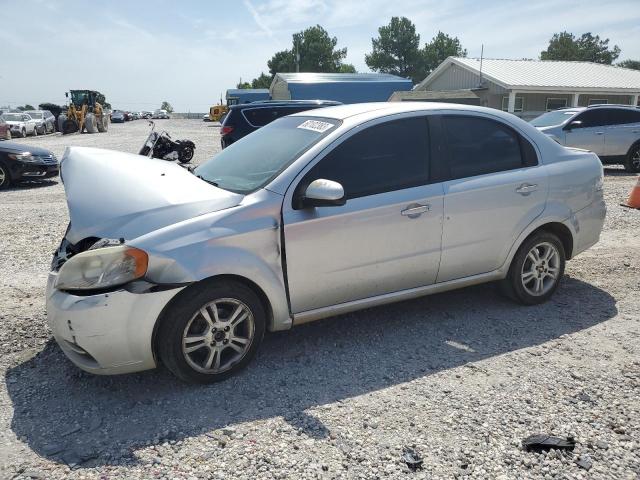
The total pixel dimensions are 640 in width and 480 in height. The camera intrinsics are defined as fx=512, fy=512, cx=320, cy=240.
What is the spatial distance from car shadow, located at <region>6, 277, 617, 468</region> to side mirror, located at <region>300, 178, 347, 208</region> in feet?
3.66

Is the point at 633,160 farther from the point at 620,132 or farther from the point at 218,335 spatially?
the point at 218,335

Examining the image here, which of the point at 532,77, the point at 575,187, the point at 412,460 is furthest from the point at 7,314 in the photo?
the point at 532,77

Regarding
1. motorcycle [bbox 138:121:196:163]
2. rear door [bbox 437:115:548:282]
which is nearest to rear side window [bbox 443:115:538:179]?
rear door [bbox 437:115:548:282]

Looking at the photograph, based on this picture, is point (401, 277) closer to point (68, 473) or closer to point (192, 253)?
point (192, 253)

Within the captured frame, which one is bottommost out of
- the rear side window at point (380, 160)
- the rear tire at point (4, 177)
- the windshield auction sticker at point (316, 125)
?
the rear tire at point (4, 177)

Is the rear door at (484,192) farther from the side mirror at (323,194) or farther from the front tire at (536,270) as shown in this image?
the side mirror at (323,194)

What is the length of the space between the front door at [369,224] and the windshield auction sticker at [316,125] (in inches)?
8.9

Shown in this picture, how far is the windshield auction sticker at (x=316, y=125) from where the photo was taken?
12.1 feet

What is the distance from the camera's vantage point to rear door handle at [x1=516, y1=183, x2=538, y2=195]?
4102 millimetres

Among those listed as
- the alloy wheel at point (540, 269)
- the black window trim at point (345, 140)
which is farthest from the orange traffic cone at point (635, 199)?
the black window trim at point (345, 140)

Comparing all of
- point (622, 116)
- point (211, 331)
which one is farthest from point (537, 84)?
point (211, 331)

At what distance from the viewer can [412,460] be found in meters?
2.56

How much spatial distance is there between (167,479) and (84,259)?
128 centimetres

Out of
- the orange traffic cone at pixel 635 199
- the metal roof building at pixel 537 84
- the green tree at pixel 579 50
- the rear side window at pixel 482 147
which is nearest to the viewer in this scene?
the rear side window at pixel 482 147
